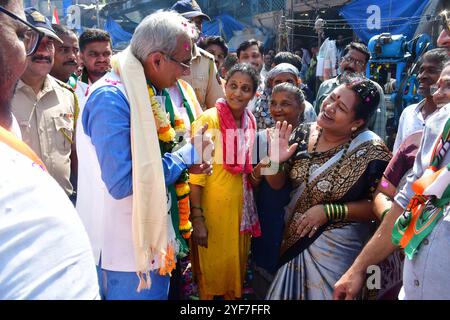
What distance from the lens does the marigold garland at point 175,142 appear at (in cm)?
183

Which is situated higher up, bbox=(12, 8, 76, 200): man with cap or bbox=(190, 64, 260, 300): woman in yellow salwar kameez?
bbox=(12, 8, 76, 200): man with cap

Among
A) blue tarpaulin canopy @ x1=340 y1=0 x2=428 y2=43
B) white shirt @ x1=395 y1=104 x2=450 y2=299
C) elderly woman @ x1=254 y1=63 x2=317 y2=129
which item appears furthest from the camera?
blue tarpaulin canopy @ x1=340 y1=0 x2=428 y2=43

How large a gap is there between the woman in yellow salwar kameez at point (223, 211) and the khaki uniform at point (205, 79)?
815 mm

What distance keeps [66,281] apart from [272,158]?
5.36 feet

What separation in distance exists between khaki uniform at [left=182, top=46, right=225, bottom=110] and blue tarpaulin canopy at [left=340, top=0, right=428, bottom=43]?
7.01 metres

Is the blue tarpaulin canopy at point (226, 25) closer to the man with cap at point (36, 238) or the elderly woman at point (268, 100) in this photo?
the elderly woman at point (268, 100)

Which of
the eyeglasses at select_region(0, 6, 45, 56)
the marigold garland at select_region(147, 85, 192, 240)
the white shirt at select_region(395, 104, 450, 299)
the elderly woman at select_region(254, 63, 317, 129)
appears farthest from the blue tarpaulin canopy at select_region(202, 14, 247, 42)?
the eyeglasses at select_region(0, 6, 45, 56)

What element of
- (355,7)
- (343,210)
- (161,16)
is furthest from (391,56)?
(161,16)

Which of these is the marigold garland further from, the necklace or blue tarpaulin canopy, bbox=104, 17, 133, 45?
blue tarpaulin canopy, bbox=104, 17, 133, 45

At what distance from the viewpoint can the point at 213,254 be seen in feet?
8.39

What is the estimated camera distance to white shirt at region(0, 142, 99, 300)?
2.10ft

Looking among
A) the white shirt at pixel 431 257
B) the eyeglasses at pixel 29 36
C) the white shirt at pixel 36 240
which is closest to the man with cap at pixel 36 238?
the white shirt at pixel 36 240

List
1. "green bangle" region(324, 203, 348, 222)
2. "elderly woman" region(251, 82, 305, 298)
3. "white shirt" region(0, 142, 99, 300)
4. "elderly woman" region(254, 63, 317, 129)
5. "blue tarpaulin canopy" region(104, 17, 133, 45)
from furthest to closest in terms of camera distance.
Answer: "blue tarpaulin canopy" region(104, 17, 133, 45)
"elderly woman" region(254, 63, 317, 129)
"elderly woman" region(251, 82, 305, 298)
"green bangle" region(324, 203, 348, 222)
"white shirt" region(0, 142, 99, 300)

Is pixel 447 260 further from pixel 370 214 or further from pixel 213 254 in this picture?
pixel 213 254
